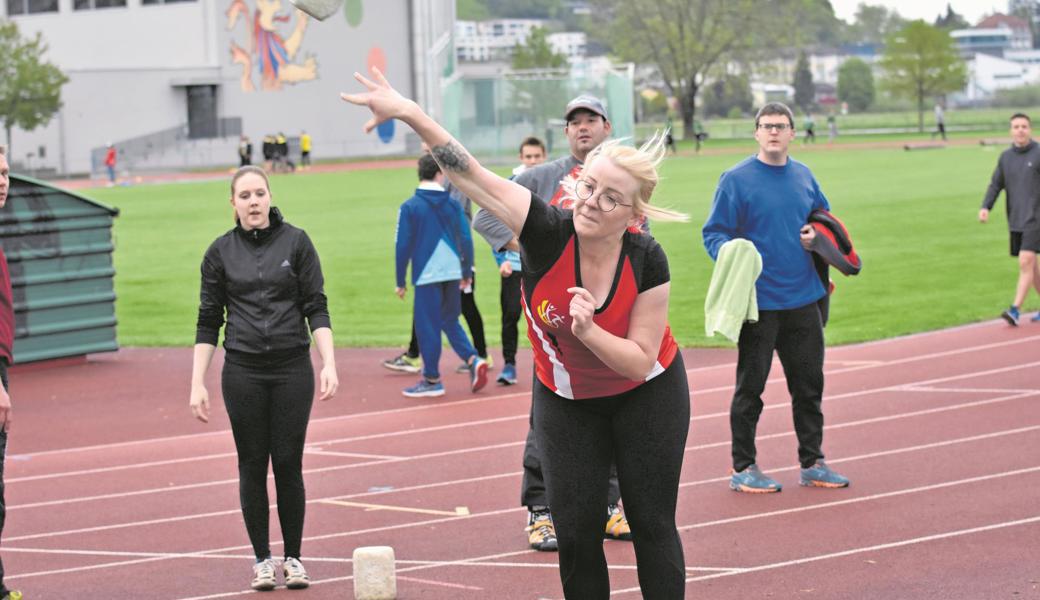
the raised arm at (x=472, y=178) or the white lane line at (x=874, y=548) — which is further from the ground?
the raised arm at (x=472, y=178)

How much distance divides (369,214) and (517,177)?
27276 mm

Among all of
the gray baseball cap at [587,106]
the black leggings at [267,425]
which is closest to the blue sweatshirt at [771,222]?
the gray baseball cap at [587,106]

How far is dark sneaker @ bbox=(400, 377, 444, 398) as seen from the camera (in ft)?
41.2

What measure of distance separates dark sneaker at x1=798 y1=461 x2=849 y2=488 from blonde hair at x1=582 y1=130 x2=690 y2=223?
4083mm

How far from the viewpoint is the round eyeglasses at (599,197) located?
4.91 m

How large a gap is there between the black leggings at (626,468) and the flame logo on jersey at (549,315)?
342mm

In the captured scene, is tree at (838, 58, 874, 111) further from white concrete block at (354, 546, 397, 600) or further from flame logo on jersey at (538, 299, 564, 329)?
flame logo on jersey at (538, 299, 564, 329)

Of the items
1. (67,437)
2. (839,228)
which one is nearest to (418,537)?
(839,228)

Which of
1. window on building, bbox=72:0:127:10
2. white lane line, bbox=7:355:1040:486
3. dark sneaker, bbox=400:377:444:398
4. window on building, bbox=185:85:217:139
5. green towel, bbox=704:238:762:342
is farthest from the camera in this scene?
window on building, bbox=72:0:127:10

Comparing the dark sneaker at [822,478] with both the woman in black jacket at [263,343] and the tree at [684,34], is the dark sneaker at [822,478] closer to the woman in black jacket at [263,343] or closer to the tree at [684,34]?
the woman in black jacket at [263,343]

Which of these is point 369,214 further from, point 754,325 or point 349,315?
point 754,325

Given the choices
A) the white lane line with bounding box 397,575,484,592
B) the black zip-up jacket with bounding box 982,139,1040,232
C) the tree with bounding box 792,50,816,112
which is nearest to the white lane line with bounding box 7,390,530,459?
the white lane line with bounding box 397,575,484,592

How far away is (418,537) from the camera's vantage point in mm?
7988

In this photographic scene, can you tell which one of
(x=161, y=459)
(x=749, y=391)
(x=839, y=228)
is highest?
(x=839, y=228)
